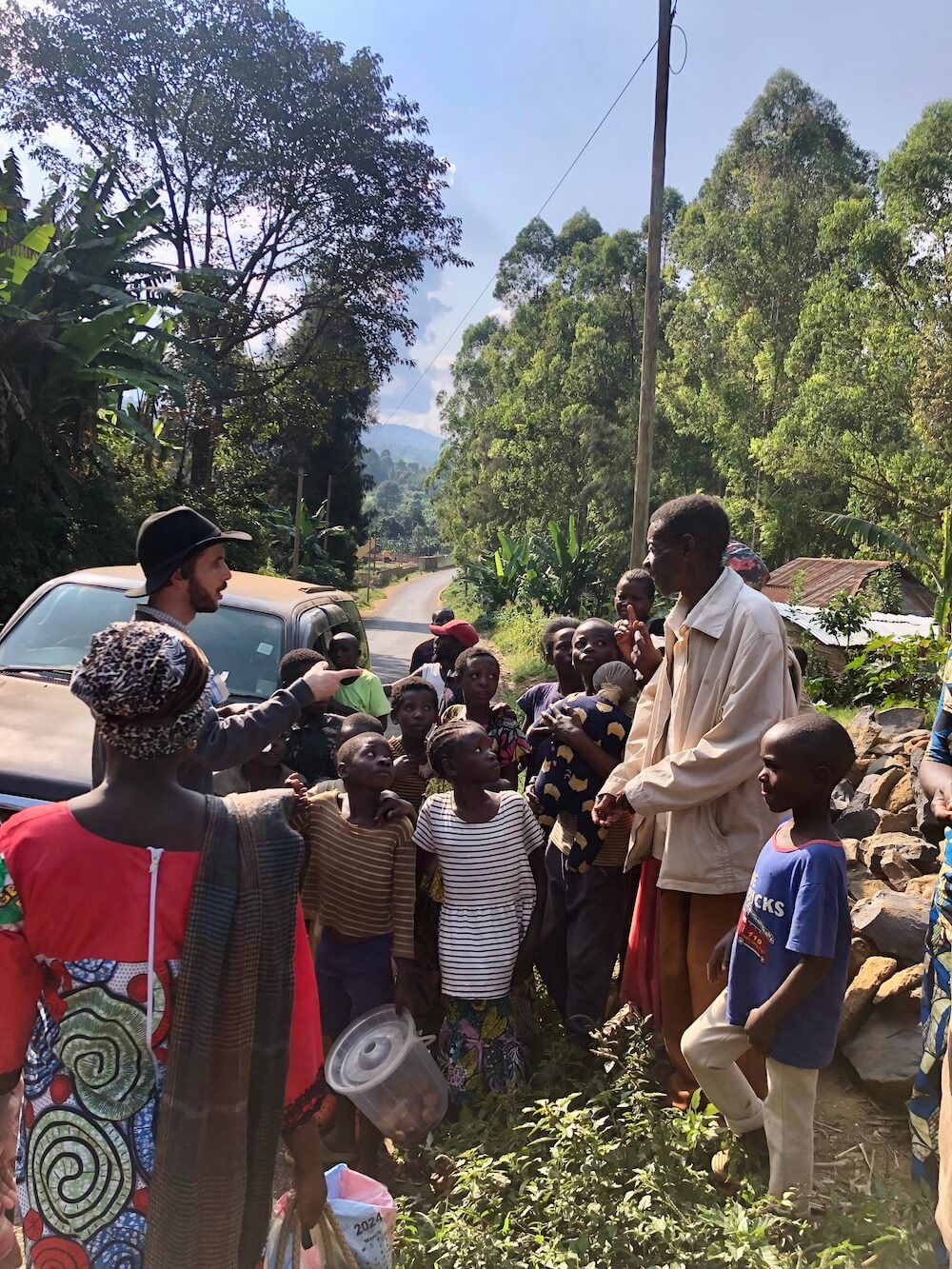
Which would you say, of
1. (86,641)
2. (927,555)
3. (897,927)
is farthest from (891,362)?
(86,641)

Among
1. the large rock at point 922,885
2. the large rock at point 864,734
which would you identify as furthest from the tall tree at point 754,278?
the large rock at point 922,885

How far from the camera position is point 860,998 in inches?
135

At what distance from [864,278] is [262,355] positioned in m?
15.7

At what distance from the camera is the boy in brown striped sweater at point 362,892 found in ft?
10.0

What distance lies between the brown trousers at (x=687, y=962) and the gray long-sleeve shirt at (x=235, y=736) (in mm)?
1471

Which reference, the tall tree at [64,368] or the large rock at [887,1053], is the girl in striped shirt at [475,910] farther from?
the tall tree at [64,368]

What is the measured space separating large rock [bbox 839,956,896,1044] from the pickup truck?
2860 millimetres

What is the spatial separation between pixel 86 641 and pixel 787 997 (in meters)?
3.63

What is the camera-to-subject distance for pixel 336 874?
121 inches

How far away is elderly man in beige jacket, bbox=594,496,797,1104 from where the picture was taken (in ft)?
9.60

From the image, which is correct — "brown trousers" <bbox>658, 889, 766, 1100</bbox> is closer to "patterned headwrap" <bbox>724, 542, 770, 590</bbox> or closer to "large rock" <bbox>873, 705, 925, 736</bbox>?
"patterned headwrap" <bbox>724, 542, 770, 590</bbox>

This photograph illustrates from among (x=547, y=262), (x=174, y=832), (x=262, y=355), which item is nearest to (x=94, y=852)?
(x=174, y=832)

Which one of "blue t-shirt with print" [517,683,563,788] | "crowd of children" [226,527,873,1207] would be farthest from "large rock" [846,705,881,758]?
"crowd of children" [226,527,873,1207]

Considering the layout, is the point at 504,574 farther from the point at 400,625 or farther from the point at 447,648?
the point at 447,648
